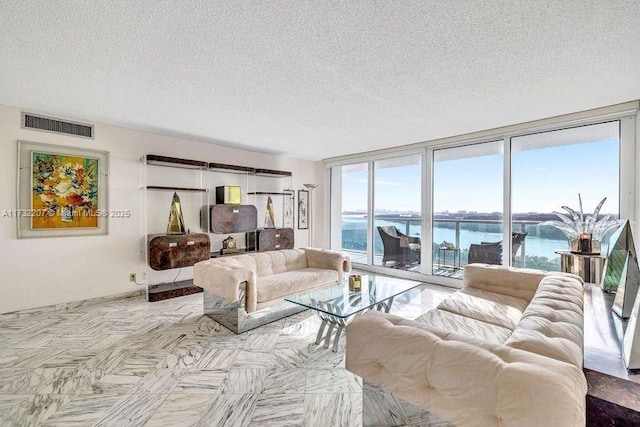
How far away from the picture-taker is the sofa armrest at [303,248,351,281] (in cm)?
382

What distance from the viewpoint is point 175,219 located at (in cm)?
414

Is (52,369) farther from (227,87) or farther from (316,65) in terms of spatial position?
(316,65)

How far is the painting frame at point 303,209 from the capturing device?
19.7 feet

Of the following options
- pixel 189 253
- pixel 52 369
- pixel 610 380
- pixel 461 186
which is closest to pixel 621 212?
pixel 461 186

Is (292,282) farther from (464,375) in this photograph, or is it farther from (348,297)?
(464,375)

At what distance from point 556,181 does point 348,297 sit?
10.2ft

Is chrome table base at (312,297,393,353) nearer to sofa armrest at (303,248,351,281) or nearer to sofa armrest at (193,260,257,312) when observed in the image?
sofa armrest at (193,260,257,312)

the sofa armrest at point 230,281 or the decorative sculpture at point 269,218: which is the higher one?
the decorative sculpture at point 269,218

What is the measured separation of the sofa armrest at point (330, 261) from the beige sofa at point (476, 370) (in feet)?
7.75

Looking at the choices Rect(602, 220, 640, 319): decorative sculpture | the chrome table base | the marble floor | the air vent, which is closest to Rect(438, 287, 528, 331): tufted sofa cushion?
Rect(602, 220, 640, 319): decorative sculpture

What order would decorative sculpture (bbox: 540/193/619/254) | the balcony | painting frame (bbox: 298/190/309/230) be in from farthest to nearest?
1. painting frame (bbox: 298/190/309/230)
2. the balcony
3. decorative sculpture (bbox: 540/193/619/254)

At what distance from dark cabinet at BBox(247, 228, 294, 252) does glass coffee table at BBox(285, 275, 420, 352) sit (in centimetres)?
217

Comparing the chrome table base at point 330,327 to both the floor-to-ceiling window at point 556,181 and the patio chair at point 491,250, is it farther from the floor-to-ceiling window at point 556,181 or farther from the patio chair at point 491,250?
the floor-to-ceiling window at point 556,181

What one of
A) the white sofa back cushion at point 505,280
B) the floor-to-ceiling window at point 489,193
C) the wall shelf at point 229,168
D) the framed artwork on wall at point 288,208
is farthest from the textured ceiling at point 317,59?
the framed artwork on wall at point 288,208
